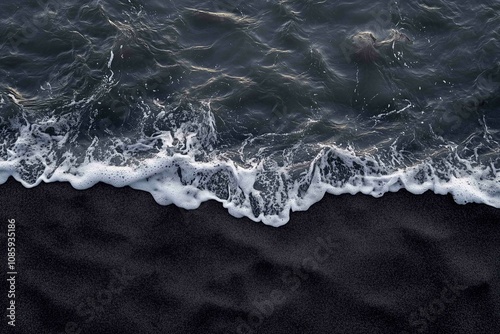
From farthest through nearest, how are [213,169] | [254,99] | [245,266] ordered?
[254,99], [213,169], [245,266]

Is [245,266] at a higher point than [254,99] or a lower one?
lower

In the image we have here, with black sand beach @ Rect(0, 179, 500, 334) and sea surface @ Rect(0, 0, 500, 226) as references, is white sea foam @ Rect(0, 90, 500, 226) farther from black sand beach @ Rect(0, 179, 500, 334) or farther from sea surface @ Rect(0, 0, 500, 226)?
black sand beach @ Rect(0, 179, 500, 334)

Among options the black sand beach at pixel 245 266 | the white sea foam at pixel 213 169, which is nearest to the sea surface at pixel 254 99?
the white sea foam at pixel 213 169

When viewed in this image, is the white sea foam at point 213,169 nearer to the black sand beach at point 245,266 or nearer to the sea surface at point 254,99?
the sea surface at point 254,99

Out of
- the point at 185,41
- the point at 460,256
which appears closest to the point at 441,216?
the point at 460,256

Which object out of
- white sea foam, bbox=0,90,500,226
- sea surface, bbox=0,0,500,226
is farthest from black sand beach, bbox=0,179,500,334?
sea surface, bbox=0,0,500,226

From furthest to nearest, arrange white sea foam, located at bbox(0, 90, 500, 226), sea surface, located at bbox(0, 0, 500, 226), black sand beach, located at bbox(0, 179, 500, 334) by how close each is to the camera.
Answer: sea surface, located at bbox(0, 0, 500, 226) < white sea foam, located at bbox(0, 90, 500, 226) < black sand beach, located at bbox(0, 179, 500, 334)

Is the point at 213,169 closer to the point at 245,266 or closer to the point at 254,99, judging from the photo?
the point at 254,99

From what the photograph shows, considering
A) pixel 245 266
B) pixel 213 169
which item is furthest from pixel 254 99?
pixel 245 266
